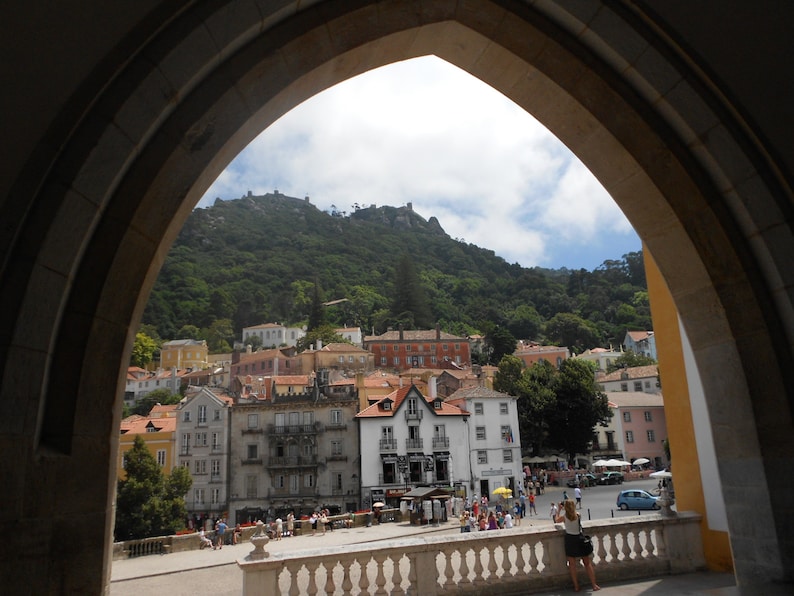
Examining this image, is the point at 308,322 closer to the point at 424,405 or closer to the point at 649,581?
the point at 424,405

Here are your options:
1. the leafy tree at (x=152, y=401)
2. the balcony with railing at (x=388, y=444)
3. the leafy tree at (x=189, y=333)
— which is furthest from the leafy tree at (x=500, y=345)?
the balcony with railing at (x=388, y=444)

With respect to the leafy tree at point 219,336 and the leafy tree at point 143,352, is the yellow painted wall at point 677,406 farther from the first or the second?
the leafy tree at point 219,336

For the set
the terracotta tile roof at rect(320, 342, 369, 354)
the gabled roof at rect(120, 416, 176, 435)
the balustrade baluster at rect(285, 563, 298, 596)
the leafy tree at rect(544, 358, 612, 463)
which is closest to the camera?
the balustrade baluster at rect(285, 563, 298, 596)

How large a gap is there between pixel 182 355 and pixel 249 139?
116 metres

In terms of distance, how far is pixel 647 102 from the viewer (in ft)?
13.5

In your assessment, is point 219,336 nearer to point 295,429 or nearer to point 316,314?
point 316,314

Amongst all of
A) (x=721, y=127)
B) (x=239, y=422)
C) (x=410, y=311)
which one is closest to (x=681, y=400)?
(x=721, y=127)

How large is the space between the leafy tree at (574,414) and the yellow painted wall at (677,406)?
4867 centimetres

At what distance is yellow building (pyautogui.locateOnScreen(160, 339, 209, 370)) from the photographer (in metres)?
112

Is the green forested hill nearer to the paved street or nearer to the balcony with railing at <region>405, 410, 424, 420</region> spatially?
the balcony with railing at <region>405, 410, 424, 420</region>

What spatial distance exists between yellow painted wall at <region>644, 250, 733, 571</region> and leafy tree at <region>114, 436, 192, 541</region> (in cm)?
3448

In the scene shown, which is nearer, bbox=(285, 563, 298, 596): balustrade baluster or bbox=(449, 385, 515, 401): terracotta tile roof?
bbox=(285, 563, 298, 596): balustrade baluster

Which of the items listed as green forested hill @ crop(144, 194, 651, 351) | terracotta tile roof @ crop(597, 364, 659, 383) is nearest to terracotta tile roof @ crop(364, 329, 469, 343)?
green forested hill @ crop(144, 194, 651, 351)

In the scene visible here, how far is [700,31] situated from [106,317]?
13.3 ft
